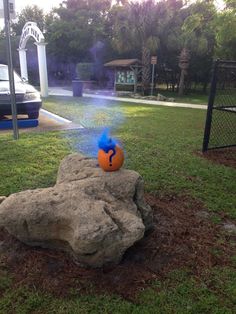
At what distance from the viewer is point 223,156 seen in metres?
5.72

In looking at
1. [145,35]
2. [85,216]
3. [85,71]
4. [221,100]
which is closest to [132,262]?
[85,216]

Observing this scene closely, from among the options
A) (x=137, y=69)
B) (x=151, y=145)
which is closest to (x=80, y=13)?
(x=137, y=69)

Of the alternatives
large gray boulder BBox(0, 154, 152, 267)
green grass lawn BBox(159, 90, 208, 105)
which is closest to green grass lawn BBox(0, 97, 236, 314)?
large gray boulder BBox(0, 154, 152, 267)

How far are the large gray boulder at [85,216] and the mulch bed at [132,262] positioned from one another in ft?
0.37

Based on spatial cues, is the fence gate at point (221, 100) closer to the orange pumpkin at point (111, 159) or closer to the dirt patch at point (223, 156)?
the dirt patch at point (223, 156)

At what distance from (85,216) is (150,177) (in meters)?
2.16

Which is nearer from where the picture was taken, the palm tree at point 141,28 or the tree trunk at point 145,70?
the palm tree at point 141,28

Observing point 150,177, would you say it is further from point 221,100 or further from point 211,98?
point 221,100

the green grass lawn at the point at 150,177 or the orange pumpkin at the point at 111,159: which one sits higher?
the orange pumpkin at the point at 111,159

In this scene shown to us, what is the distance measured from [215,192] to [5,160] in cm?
312

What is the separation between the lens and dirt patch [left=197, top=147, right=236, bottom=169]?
533 cm

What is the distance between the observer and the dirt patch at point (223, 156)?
533 centimetres

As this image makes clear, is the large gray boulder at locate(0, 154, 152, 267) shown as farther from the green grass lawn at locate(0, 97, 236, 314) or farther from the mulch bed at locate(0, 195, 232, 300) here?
the green grass lawn at locate(0, 97, 236, 314)

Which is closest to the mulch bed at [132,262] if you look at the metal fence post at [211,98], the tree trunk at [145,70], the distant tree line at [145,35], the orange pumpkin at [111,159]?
the orange pumpkin at [111,159]
